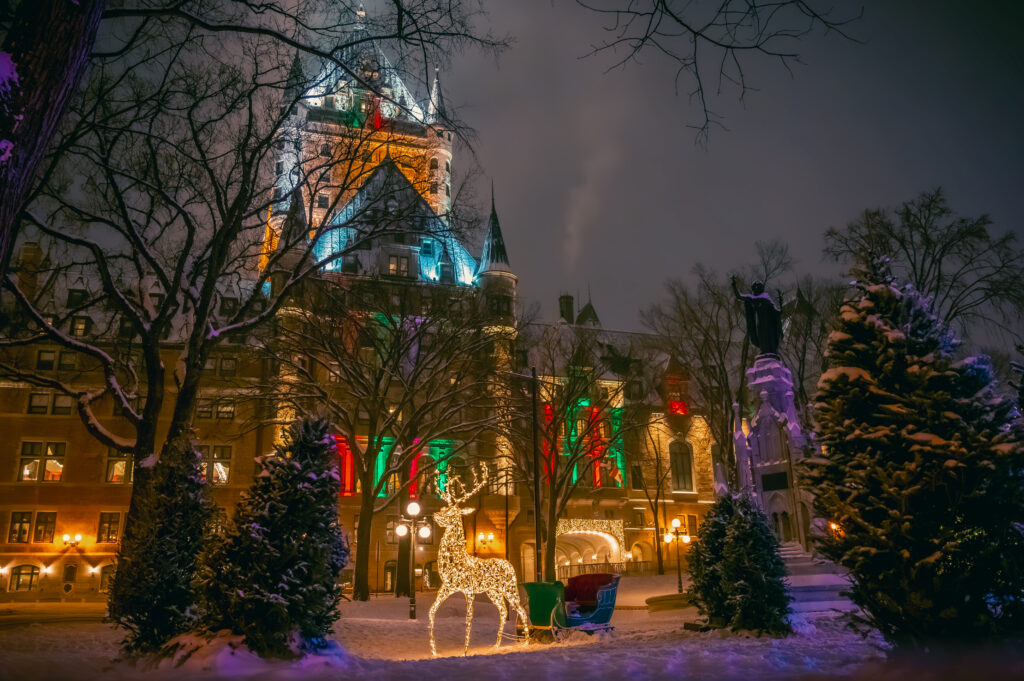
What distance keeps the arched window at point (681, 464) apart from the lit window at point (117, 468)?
111 ft

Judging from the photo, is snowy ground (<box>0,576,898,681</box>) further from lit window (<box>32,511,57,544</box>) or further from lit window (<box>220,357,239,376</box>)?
lit window (<box>32,511,57,544</box>)

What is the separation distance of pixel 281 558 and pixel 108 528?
33228mm

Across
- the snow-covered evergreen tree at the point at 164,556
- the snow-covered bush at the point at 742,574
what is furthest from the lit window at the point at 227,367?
the snow-covered bush at the point at 742,574

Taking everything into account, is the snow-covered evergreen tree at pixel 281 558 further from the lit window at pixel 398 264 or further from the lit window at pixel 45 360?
the lit window at pixel 45 360

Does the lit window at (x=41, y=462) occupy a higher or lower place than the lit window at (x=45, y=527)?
higher

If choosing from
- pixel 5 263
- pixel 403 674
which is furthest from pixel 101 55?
pixel 403 674

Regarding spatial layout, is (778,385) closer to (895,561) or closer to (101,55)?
(895,561)

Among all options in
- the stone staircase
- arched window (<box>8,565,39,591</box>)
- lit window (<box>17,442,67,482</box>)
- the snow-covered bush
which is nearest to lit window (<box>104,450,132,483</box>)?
lit window (<box>17,442,67,482</box>)

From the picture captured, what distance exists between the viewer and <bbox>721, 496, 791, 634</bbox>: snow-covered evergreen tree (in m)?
11.2

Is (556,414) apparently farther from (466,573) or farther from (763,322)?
(466,573)

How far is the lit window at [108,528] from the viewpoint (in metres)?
35.6

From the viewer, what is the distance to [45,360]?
37594 mm

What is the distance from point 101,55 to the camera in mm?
8852

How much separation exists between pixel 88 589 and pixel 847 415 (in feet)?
124
